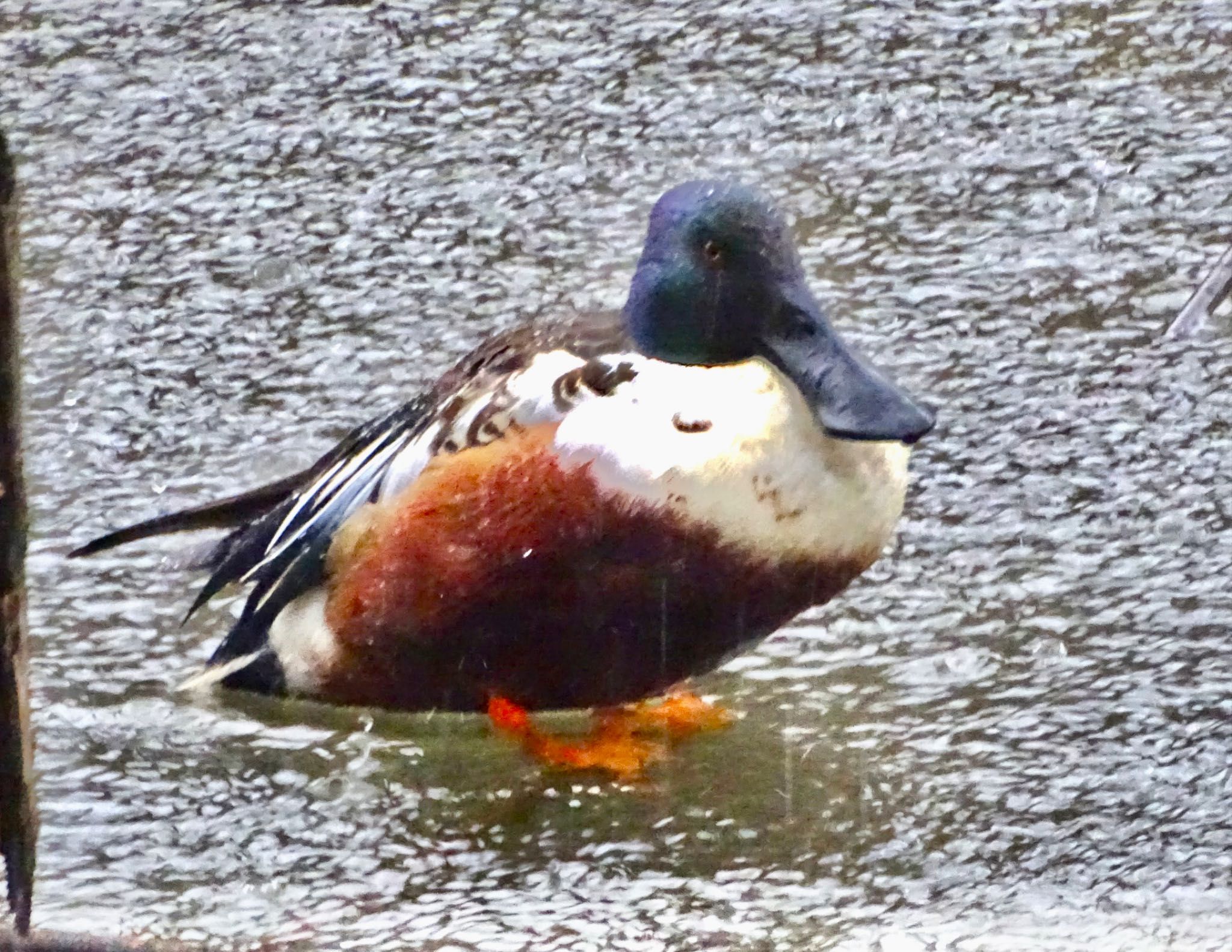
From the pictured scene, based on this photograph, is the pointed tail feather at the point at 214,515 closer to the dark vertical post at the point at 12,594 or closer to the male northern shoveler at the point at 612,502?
the male northern shoveler at the point at 612,502

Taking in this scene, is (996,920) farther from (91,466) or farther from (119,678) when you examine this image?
(91,466)

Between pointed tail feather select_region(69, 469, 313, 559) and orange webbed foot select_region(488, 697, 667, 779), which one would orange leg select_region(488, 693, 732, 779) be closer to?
orange webbed foot select_region(488, 697, 667, 779)

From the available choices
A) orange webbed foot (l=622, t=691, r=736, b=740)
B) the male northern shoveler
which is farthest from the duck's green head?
orange webbed foot (l=622, t=691, r=736, b=740)

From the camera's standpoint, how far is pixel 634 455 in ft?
6.68

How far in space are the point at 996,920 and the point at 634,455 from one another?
0.58 meters

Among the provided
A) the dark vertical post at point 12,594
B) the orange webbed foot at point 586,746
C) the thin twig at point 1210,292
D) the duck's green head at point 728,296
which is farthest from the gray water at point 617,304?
the thin twig at point 1210,292

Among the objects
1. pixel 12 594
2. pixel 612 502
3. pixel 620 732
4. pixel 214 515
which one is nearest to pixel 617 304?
pixel 214 515

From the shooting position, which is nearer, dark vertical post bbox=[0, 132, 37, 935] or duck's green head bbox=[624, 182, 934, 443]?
dark vertical post bbox=[0, 132, 37, 935]

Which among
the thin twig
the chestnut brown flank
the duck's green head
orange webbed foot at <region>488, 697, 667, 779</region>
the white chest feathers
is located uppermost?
the thin twig

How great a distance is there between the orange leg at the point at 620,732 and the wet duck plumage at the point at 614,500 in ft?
0.12

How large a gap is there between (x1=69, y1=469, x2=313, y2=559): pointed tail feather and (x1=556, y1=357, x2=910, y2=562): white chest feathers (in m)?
0.51

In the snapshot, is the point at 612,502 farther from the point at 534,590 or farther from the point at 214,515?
the point at 214,515

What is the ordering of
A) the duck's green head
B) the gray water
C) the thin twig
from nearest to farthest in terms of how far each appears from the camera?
the thin twig → the gray water → the duck's green head

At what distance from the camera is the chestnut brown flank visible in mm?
2078
